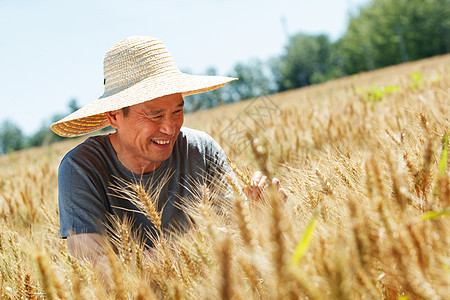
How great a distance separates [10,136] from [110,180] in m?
75.0

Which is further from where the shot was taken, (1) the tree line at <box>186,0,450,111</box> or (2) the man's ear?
(1) the tree line at <box>186,0,450,111</box>

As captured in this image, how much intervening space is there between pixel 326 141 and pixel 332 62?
6437 cm

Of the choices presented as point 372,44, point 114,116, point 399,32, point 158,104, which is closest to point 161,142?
point 158,104

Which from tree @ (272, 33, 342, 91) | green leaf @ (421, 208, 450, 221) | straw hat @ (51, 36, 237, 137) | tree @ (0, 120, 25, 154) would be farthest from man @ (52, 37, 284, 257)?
tree @ (0, 120, 25, 154)

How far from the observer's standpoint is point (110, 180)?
1.95m

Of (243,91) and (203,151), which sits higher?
(203,151)

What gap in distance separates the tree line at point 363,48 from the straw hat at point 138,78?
28.9 m

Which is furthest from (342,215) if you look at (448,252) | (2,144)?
(2,144)

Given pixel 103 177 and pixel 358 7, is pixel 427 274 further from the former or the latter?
pixel 358 7

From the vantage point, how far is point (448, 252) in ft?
2.41

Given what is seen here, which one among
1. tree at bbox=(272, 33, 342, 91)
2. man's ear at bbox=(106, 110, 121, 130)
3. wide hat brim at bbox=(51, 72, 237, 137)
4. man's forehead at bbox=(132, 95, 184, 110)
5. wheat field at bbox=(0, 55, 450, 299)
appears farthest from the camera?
tree at bbox=(272, 33, 342, 91)

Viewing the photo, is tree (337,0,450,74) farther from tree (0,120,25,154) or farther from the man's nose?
tree (0,120,25,154)

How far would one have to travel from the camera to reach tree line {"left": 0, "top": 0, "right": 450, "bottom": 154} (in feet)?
139

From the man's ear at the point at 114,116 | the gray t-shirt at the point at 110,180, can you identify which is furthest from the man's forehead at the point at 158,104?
the gray t-shirt at the point at 110,180
